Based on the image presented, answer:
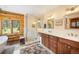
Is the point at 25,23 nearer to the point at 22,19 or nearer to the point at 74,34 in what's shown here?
the point at 22,19

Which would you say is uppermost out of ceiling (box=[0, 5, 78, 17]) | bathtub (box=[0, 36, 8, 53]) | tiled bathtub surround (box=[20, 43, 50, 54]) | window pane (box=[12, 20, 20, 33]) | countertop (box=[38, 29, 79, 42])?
ceiling (box=[0, 5, 78, 17])

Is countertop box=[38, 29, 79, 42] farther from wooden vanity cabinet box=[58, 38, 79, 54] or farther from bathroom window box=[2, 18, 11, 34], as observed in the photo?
bathroom window box=[2, 18, 11, 34]

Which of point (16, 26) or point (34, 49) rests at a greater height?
point (16, 26)

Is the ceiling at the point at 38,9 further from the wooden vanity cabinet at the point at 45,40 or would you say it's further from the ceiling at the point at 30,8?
the wooden vanity cabinet at the point at 45,40

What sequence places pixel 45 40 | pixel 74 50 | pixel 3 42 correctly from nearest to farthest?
pixel 74 50 < pixel 3 42 < pixel 45 40

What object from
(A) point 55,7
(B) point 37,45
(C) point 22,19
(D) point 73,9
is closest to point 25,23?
(C) point 22,19

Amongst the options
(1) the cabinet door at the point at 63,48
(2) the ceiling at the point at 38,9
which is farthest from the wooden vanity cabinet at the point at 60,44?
(2) the ceiling at the point at 38,9

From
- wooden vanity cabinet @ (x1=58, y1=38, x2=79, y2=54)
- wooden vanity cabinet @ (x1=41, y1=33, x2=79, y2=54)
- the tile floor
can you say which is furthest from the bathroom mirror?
the tile floor

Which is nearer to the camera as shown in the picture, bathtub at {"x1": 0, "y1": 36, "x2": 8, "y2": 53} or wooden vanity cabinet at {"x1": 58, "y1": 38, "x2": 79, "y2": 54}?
wooden vanity cabinet at {"x1": 58, "y1": 38, "x2": 79, "y2": 54}

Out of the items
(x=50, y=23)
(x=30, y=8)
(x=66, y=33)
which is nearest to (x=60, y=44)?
(x=66, y=33)

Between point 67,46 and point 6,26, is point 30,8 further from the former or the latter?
point 67,46

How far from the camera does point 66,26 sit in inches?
78.3
